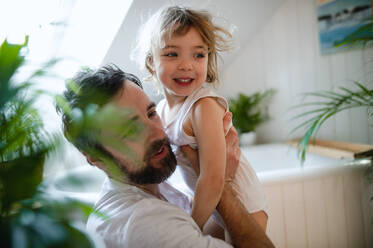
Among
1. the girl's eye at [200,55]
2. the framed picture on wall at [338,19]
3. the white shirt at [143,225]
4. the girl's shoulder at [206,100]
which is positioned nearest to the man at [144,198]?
the white shirt at [143,225]

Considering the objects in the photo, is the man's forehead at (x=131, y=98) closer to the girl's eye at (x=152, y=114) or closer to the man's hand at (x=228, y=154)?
the girl's eye at (x=152, y=114)

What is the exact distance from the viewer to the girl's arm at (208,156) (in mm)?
944

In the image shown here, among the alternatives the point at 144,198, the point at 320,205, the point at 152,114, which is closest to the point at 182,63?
the point at 152,114

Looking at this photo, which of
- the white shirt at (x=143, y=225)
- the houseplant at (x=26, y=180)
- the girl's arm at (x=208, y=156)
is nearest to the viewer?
the houseplant at (x=26, y=180)

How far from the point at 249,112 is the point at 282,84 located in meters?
0.47

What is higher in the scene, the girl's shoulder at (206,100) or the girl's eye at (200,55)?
the girl's eye at (200,55)

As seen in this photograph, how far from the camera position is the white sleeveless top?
1.07m

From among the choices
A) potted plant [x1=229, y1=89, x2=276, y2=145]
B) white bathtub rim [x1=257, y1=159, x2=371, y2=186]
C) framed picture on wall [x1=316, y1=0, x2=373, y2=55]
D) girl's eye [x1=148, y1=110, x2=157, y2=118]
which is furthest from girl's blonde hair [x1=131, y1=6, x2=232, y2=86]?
potted plant [x1=229, y1=89, x2=276, y2=145]

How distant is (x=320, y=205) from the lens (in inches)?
65.7

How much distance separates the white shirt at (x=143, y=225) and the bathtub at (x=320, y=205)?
0.98 meters

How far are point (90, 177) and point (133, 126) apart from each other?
8 cm

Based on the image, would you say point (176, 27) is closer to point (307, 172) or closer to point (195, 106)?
point (195, 106)

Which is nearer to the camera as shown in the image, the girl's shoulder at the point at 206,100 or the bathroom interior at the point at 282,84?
the girl's shoulder at the point at 206,100

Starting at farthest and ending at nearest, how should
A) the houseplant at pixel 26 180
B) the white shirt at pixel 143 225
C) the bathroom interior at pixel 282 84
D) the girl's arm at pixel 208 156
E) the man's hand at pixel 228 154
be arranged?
the bathroom interior at pixel 282 84 → the man's hand at pixel 228 154 → the girl's arm at pixel 208 156 → the white shirt at pixel 143 225 → the houseplant at pixel 26 180
